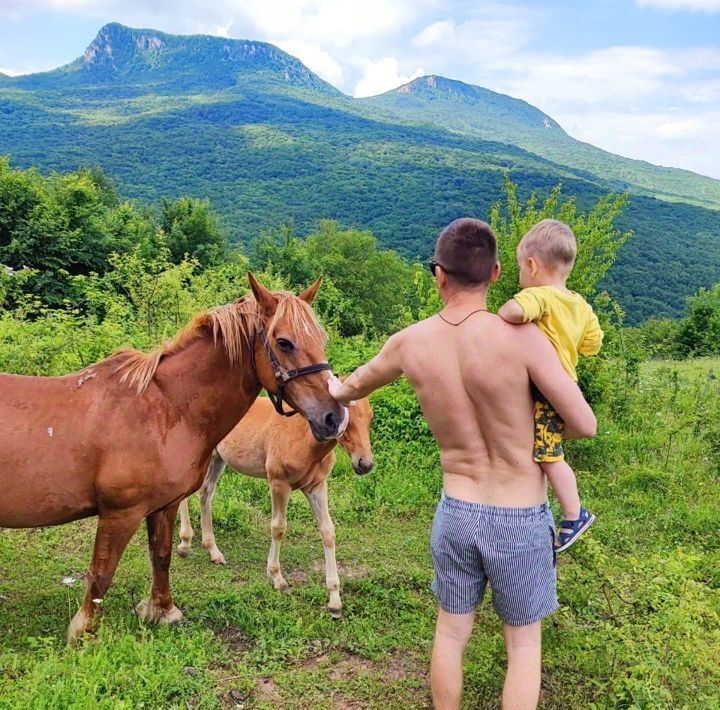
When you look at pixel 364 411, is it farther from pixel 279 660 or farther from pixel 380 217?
pixel 380 217

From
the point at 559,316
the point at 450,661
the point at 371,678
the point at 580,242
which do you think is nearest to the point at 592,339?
the point at 559,316

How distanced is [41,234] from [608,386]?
22323 mm

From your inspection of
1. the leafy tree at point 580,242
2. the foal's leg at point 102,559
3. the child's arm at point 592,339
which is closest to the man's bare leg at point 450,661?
the child's arm at point 592,339

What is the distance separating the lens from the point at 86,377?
3.86 meters

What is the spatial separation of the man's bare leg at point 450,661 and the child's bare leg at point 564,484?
2.24 feet

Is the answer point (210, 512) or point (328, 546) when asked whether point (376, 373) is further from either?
point (210, 512)

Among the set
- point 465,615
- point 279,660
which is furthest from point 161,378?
point 465,615

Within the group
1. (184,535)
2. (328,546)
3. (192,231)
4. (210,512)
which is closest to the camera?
(328,546)

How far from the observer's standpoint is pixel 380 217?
101 meters

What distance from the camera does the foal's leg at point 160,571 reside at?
402 centimetres

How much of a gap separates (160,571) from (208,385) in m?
1.35

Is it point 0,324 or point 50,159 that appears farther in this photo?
point 50,159

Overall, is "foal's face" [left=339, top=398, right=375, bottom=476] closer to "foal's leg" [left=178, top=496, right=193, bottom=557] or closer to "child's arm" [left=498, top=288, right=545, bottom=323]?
"foal's leg" [left=178, top=496, right=193, bottom=557]

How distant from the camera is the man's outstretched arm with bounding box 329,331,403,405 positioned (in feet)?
9.12
